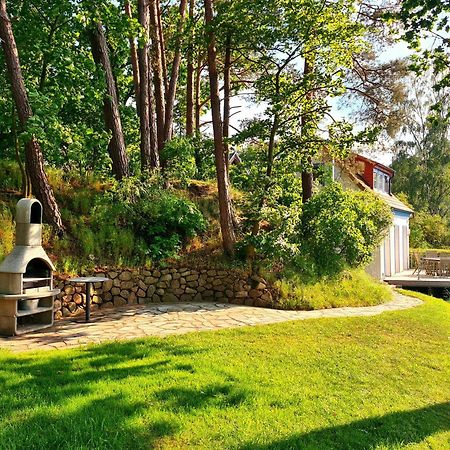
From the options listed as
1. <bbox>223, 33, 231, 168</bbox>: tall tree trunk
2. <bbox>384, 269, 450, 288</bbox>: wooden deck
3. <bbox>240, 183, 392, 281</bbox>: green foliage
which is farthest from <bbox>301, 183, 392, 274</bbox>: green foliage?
<bbox>384, 269, 450, 288</bbox>: wooden deck

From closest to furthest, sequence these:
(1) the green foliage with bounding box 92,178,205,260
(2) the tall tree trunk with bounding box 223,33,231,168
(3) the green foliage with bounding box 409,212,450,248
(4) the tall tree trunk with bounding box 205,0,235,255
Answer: (1) the green foliage with bounding box 92,178,205,260, (4) the tall tree trunk with bounding box 205,0,235,255, (2) the tall tree trunk with bounding box 223,33,231,168, (3) the green foliage with bounding box 409,212,450,248

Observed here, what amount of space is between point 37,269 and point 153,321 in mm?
2056

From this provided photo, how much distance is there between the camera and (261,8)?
905 cm

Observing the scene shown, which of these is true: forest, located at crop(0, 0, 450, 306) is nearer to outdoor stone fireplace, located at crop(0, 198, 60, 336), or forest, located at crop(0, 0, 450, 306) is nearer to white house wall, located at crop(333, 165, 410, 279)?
outdoor stone fireplace, located at crop(0, 198, 60, 336)

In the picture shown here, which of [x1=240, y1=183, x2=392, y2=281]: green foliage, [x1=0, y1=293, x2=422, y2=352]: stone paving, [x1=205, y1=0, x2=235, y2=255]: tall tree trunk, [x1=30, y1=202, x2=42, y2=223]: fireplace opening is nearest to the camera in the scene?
[x1=0, y1=293, x2=422, y2=352]: stone paving

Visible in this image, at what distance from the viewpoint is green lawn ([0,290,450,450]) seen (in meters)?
3.15

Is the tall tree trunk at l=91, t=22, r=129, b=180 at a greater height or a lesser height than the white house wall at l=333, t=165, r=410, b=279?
greater

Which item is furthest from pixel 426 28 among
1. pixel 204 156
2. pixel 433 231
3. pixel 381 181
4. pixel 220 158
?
pixel 433 231

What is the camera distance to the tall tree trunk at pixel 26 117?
7.71 meters

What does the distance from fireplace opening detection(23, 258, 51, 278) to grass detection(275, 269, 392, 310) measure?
4.70 m

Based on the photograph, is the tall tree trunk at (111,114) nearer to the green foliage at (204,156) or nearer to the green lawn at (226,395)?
the green foliage at (204,156)

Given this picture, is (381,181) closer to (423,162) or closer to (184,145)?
(184,145)

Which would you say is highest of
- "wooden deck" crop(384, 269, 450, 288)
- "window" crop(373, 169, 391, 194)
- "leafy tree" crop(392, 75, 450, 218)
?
"leafy tree" crop(392, 75, 450, 218)

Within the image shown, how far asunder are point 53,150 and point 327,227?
21.2ft
